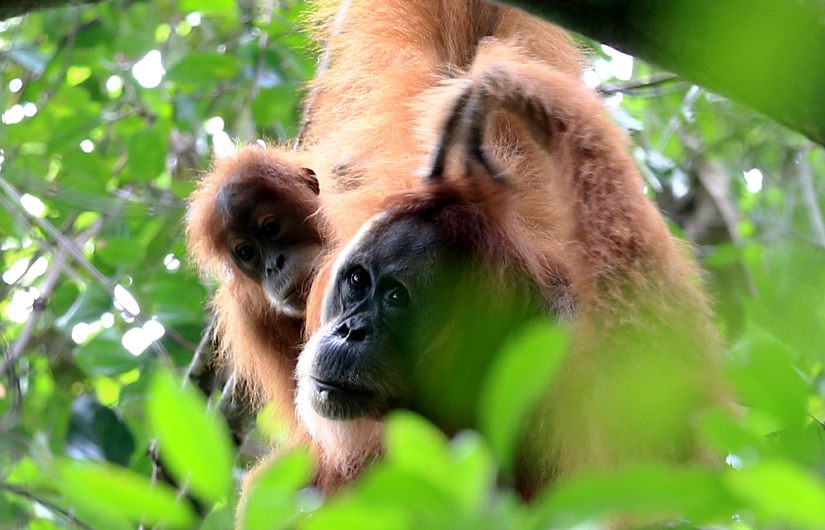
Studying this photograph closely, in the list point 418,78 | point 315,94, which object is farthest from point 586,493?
point 315,94

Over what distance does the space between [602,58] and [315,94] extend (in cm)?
159

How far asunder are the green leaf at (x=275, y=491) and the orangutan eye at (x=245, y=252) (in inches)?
92.4

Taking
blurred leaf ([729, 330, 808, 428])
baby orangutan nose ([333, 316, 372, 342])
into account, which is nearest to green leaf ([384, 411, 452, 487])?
blurred leaf ([729, 330, 808, 428])

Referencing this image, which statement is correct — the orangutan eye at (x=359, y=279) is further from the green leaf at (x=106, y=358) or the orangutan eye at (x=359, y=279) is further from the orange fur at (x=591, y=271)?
the green leaf at (x=106, y=358)

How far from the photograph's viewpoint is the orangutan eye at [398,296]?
2.11 m

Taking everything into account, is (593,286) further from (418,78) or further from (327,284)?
(418,78)

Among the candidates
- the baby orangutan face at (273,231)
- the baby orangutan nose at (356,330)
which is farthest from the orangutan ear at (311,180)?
the baby orangutan nose at (356,330)

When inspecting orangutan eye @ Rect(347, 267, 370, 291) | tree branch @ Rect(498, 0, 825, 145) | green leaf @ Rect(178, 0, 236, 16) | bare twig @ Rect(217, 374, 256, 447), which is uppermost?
tree branch @ Rect(498, 0, 825, 145)

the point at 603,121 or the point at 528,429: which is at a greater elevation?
the point at 603,121

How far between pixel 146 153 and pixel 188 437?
307 cm

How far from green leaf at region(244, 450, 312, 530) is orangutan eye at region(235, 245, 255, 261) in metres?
2.35

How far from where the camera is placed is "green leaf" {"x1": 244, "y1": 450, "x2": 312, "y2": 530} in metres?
0.80

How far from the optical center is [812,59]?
1.06 metres

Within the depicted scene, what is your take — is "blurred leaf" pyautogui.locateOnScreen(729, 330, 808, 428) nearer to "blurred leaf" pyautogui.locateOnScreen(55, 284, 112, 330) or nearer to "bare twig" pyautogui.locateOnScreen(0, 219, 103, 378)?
"blurred leaf" pyautogui.locateOnScreen(55, 284, 112, 330)
